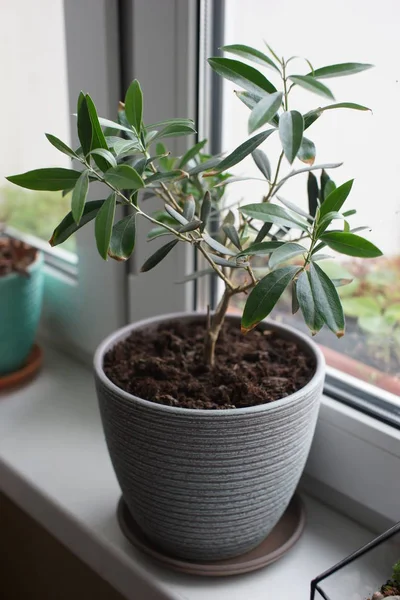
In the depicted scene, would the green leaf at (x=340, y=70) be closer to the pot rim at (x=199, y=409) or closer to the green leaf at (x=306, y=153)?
the green leaf at (x=306, y=153)

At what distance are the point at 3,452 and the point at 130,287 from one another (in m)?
0.29

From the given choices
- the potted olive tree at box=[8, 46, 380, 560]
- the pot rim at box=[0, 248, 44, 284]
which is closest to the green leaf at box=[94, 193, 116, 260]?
the potted olive tree at box=[8, 46, 380, 560]

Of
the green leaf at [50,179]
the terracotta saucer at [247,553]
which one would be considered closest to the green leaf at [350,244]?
the green leaf at [50,179]

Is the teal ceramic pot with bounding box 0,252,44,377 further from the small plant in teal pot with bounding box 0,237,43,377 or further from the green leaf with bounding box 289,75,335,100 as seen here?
the green leaf with bounding box 289,75,335,100

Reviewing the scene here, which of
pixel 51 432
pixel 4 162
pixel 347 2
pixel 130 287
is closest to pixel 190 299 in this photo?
pixel 130 287

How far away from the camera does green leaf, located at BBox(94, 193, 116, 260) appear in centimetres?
53

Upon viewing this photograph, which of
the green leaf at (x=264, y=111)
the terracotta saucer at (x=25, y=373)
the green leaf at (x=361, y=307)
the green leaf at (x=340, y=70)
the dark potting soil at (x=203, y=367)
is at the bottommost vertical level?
the terracotta saucer at (x=25, y=373)

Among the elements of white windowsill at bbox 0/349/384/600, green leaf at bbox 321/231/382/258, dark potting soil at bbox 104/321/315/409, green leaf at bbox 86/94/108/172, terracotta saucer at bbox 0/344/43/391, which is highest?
green leaf at bbox 86/94/108/172

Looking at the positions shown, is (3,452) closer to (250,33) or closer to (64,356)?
(64,356)

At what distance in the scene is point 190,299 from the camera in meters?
0.94

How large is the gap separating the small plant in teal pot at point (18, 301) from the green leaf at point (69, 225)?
0.45m

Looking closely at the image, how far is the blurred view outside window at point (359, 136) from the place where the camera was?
70 cm

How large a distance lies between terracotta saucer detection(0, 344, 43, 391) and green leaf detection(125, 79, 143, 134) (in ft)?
1.95

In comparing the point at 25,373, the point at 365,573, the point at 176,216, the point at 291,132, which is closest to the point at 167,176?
the point at 176,216
